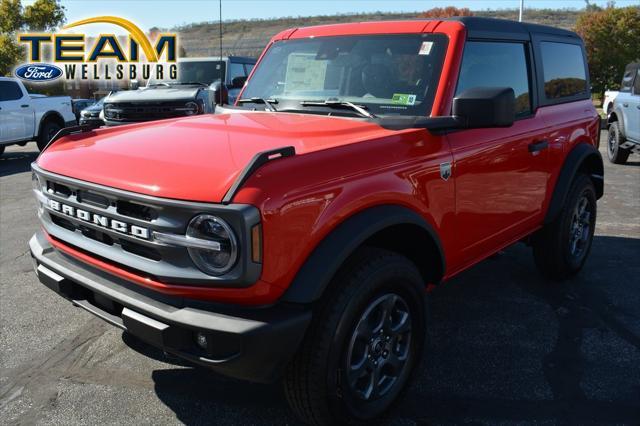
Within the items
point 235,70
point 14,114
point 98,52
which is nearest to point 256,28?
point 98,52

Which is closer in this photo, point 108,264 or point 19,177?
point 108,264

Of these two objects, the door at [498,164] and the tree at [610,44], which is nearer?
the door at [498,164]

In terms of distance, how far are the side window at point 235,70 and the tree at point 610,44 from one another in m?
17.3

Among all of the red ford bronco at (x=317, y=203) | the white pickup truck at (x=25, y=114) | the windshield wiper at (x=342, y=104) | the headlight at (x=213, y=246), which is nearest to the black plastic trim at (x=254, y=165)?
the red ford bronco at (x=317, y=203)

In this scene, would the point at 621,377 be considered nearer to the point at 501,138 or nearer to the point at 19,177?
the point at 501,138

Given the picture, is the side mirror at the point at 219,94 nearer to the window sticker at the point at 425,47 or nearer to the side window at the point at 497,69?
the window sticker at the point at 425,47

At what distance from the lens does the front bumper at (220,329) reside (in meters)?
2.19

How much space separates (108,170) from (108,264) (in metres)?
0.43

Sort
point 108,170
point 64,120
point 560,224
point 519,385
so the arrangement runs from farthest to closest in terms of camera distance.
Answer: point 64,120
point 560,224
point 519,385
point 108,170

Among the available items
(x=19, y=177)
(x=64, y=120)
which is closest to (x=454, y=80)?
(x=19, y=177)

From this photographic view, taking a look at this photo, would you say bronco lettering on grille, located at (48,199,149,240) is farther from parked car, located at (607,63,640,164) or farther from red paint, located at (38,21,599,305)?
parked car, located at (607,63,640,164)

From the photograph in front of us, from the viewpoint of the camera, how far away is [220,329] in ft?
7.14

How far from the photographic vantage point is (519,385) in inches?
125

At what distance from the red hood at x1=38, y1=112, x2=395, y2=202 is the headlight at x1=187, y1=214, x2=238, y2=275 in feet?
0.31
